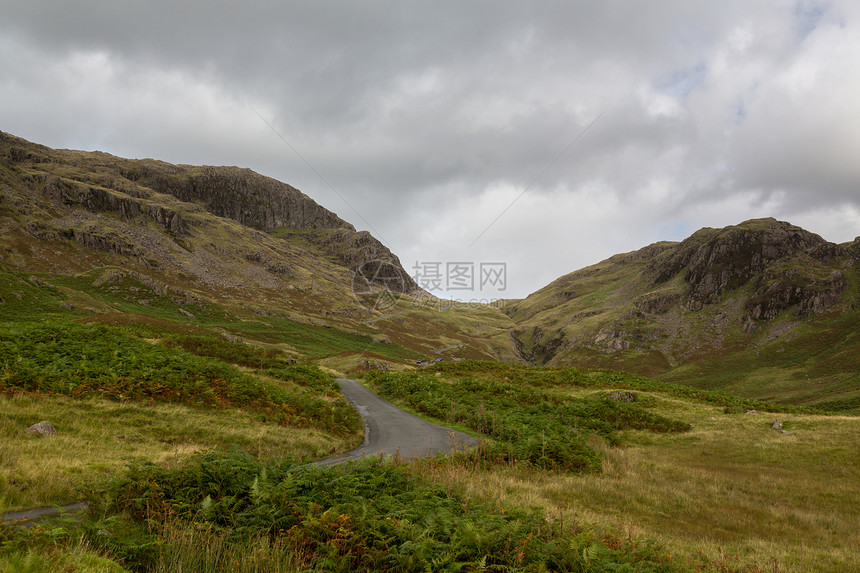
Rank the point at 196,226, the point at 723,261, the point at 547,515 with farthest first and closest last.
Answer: the point at 723,261
the point at 196,226
the point at 547,515

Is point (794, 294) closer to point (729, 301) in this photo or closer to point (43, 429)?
point (729, 301)

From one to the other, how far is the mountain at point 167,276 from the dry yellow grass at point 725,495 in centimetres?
4335

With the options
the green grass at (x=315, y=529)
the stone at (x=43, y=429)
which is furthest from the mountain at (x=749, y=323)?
the stone at (x=43, y=429)

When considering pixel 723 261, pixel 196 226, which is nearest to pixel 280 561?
pixel 196 226

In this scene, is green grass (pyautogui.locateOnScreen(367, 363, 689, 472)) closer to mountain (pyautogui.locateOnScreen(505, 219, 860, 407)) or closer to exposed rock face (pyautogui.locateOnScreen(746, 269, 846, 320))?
mountain (pyautogui.locateOnScreen(505, 219, 860, 407))

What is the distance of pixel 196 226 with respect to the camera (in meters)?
162

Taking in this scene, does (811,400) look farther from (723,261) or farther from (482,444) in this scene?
(723,261)

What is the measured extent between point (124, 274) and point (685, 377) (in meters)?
160

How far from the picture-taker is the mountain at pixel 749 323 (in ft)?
360

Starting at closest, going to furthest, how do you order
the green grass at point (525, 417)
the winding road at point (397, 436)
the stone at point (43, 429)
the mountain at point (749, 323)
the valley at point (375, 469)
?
the valley at point (375, 469) → the stone at point (43, 429) → the winding road at point (397, 436) → the green grass at point (525, 417) → the mountain at point (749, 323)

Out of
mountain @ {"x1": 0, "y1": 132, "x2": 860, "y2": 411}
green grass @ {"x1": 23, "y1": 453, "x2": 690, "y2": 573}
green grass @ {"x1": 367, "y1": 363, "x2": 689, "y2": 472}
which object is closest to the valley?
green grass @ {"x1": 23, "y1": 453, "x2": 690, "y2": 573}

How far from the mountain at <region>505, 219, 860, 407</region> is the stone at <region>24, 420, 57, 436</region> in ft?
381

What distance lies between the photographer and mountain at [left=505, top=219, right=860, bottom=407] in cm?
10981

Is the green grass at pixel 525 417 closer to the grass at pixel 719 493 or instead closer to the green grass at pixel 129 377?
the grass at pixel 719 493
